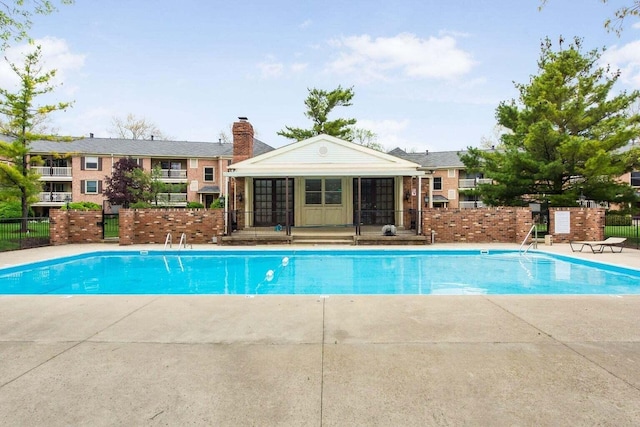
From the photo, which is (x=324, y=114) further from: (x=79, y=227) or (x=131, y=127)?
(x=131, y=127)

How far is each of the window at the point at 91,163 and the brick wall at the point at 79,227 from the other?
20254 millimetres

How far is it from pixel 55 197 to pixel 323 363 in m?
37.6

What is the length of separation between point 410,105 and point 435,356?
1075 inches

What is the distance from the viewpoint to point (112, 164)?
30828mm

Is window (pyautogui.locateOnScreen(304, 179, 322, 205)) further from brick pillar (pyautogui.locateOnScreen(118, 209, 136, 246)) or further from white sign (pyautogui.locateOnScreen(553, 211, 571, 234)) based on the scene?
white sign (pyautogui.locateOnScreen(553, 211, 571, 234))

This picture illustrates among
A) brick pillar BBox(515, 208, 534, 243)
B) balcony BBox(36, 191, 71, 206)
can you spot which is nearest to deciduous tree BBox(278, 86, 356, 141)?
brick pillar BBox(515, 208, 534, 243)

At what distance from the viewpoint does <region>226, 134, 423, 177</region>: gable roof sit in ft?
51.8

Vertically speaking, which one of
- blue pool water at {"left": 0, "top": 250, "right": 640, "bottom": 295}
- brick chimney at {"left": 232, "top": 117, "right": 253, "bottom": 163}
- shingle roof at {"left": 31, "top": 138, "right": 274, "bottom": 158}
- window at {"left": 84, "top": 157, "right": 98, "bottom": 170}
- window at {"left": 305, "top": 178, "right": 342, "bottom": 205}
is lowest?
blue pool water at {"left": 0, "top": 250, "right": 640, "bottom": 295}

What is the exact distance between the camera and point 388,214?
55.0 feet

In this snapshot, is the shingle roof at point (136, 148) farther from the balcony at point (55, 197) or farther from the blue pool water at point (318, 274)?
the blue pool water at point (318, 274)

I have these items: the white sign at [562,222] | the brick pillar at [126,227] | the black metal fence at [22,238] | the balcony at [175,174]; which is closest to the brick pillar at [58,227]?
the black metal fence at [22,238]

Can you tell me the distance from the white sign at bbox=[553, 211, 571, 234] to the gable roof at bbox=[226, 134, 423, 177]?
5960 millimetres

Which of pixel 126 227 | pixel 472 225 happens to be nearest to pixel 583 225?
pixel 472 225

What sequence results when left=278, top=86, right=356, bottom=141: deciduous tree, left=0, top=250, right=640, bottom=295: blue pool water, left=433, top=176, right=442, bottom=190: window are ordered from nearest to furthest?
1. left=0, top=250, right=640, bottom=295: blue pool water
2. left=278, top=86, right=356, bottom=141: deciduous tree
3. left=433, top=176, right=442, bottom=190: window
